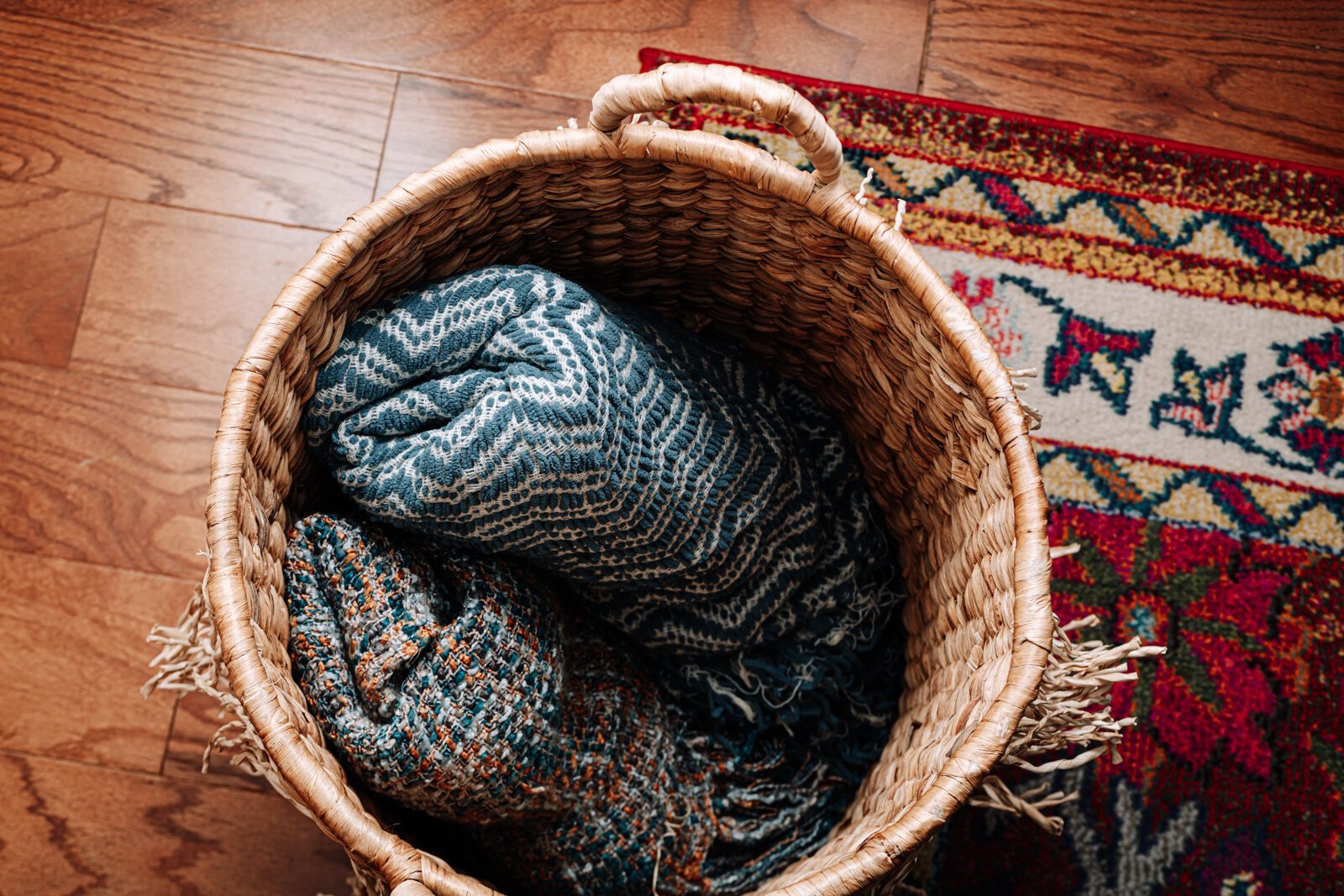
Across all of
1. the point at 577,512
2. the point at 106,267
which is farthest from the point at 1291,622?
the point at 106,267

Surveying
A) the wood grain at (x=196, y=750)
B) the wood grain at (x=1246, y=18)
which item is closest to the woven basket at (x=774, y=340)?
the wood grain at (x=196, y=750)

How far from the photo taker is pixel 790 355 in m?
0.78

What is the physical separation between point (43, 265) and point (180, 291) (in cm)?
13

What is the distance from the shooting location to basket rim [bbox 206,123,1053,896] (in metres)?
0.53

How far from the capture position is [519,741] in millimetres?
619

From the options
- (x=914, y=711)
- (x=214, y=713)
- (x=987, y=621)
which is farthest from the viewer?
(x=214, y=713)

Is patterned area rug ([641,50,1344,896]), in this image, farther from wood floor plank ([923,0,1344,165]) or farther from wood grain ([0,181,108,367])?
wood grain ([0,181,108,367])

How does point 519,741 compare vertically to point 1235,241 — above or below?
below

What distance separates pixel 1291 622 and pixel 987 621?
44cm

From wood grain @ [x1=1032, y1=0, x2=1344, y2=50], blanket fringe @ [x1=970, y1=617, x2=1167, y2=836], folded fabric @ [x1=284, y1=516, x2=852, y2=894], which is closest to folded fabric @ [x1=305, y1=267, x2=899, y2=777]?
folded fabric @ [x1=284, y1=516, x2=852, y2=894]

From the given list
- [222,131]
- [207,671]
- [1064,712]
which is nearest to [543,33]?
[222,131]

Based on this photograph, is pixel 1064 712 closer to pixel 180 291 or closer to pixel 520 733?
pixel 520 733

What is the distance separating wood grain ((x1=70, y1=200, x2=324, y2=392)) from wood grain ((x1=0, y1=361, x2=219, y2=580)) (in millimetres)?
25

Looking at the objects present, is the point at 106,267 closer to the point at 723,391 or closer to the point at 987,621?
the point at 723,391
